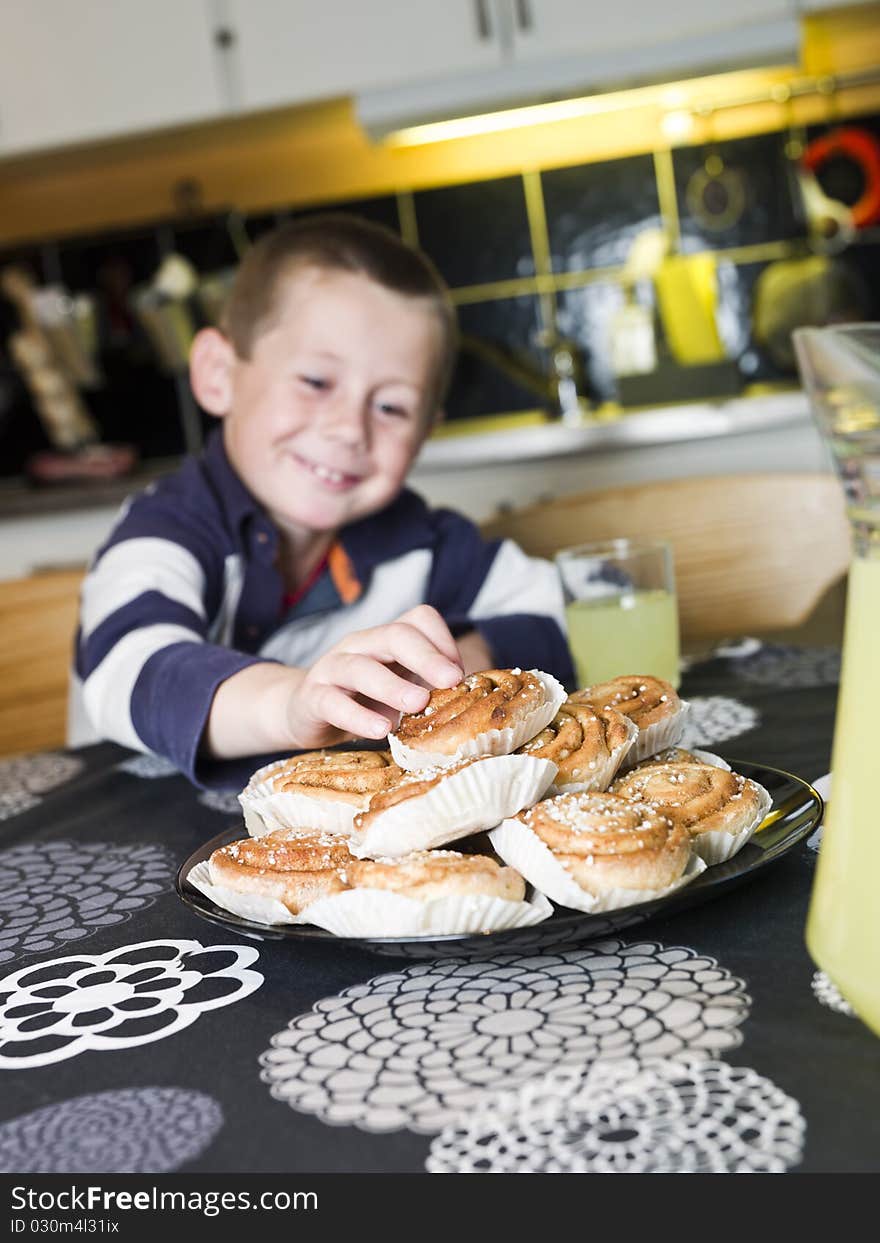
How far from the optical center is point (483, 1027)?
43 cm

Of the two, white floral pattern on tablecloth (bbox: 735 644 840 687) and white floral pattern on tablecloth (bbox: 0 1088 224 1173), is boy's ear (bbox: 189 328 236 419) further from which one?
white floral pattern on tablecloth (bbox: 0 1088 224 1173)

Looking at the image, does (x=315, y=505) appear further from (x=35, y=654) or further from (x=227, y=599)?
(x=35, y=654)

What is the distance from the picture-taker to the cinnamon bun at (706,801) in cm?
50

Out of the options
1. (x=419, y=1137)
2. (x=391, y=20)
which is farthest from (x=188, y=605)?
(x=391, y=20)

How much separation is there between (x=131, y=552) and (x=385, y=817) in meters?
0.72

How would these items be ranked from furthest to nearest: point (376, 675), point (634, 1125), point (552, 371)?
point (552, 371), point (376, 675), point (634, 1125)

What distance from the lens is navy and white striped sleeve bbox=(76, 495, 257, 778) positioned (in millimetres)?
873

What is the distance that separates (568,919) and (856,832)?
10 cm

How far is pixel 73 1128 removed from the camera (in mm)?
395

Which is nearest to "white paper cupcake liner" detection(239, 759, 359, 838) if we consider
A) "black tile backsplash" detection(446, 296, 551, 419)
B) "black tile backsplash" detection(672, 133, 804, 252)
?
"black tile backsplash" detection(446, 296, 551, 419)

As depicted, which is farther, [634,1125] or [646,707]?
[646,707]

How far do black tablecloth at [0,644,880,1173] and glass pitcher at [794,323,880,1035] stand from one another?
3 centimetres

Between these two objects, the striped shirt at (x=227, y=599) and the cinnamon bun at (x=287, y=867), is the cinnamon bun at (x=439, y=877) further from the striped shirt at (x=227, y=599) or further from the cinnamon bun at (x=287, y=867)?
the striped shirt at (x=227, y=599)

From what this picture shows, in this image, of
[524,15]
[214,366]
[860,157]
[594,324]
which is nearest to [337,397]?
[214,366]
